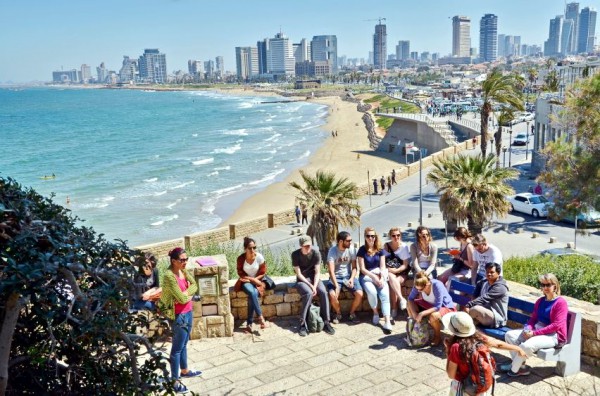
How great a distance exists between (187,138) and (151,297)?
7865 centimetres

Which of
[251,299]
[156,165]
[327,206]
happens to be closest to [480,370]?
[251,299]

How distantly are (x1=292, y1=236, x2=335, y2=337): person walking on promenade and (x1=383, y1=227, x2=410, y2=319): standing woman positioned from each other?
91 cm

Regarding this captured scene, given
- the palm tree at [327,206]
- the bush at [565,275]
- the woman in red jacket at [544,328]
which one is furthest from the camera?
the palm tree at [327,206]

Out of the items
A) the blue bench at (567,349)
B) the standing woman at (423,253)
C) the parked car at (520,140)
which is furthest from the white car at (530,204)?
the parked car at (520,140)

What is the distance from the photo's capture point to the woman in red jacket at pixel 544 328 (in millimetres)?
6301

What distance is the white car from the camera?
2627cm

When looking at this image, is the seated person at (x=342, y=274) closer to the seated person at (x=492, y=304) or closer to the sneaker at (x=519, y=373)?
the seated person at (x=492, y=304)

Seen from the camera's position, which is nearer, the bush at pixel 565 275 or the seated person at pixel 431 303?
the seated person at pixel 431 303

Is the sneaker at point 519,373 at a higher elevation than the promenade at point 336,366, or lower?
higher

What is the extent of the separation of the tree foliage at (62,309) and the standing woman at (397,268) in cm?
456

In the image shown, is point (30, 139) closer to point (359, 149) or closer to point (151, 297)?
point (359, 149)

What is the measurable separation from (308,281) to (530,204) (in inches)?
819

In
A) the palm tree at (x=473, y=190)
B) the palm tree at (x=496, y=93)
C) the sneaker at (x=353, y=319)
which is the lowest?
the palm tree at (x=473, y=190)

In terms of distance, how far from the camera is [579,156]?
584 inches
